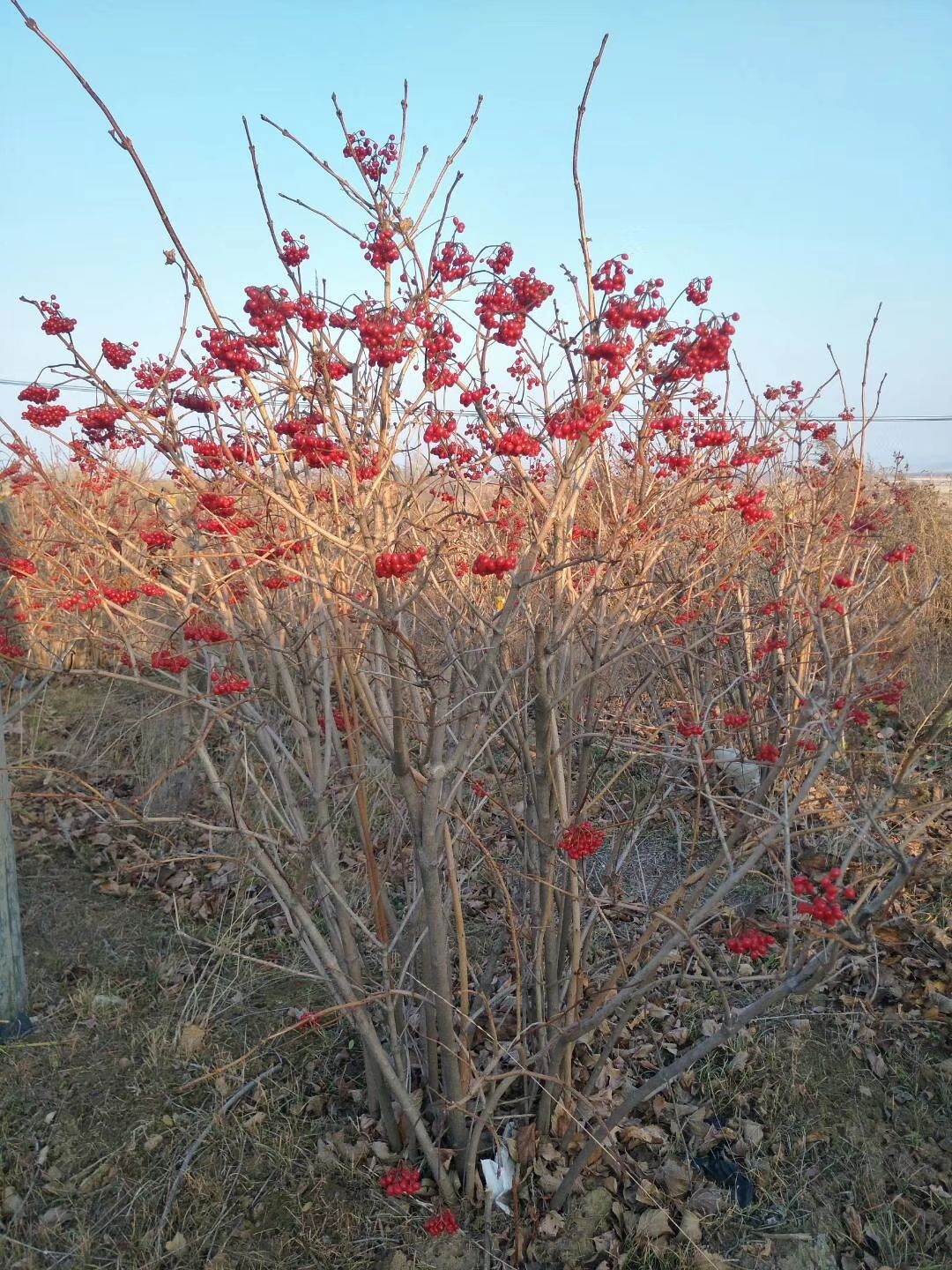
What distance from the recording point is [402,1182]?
227 cm

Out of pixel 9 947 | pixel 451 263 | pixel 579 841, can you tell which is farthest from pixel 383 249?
pixel 9 947

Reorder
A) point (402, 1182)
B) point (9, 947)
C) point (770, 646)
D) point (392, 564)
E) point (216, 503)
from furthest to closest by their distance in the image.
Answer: point (770, 646) < point (9, 947) < point (402, 1182) < point (216, 503) < point (392, 564)

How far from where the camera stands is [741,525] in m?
4.87

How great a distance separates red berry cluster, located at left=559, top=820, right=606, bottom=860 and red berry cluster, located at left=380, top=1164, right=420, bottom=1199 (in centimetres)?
97

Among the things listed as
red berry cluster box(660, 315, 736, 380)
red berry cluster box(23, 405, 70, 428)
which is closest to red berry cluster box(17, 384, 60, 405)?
red berry cluster box(23, 405, 70, 428)

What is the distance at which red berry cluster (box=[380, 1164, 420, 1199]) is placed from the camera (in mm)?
2262

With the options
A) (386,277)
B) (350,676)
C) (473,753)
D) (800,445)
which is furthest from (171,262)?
(800,445)

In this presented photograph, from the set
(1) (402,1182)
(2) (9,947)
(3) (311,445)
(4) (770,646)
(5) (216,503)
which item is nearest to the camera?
(3) (311,445)

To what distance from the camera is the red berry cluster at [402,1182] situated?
2.26m

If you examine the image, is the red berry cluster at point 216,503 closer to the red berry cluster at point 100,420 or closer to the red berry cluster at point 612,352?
the red berry cluster at point 100,420

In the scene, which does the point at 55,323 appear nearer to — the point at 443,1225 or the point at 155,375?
the point at 155,375

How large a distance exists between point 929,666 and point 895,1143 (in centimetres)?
426

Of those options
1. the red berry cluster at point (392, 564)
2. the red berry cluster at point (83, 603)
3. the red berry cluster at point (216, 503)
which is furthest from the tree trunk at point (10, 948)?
the red berry cluster at point (392, 564)

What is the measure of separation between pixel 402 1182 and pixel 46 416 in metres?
2.28
